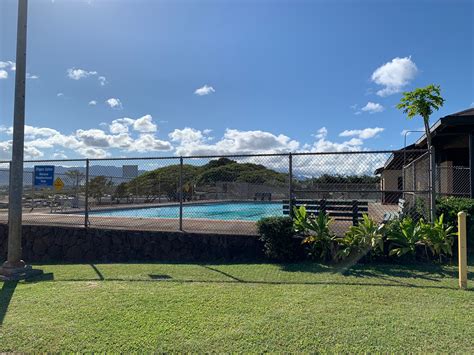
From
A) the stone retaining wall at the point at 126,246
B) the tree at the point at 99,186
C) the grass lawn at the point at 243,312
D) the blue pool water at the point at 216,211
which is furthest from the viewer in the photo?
the tree at the point at 99,186

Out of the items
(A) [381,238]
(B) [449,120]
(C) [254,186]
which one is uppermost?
(B) [449,120]

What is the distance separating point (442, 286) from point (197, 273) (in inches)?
151

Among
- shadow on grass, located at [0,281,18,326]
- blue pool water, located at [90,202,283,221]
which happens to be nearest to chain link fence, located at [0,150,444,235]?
blue pool water, located at [90,202,283,221]

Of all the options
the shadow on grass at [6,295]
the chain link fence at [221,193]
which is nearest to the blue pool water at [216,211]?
the chain link fence at [221,193]

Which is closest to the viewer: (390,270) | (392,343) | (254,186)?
(392,343)

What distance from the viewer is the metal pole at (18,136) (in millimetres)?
6547

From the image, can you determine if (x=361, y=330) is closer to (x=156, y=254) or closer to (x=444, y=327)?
(x=444, y=327)

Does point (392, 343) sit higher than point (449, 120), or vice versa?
point (449, 120)

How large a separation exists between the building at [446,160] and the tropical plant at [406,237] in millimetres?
699

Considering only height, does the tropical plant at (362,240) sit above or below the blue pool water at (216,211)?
below

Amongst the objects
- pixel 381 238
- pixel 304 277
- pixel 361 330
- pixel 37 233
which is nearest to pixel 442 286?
pixel 381 238

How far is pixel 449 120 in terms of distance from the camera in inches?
379

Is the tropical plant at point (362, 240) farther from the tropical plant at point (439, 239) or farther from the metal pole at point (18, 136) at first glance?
the metal pole at point (18, 136)

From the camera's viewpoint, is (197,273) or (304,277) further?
(197,273)
